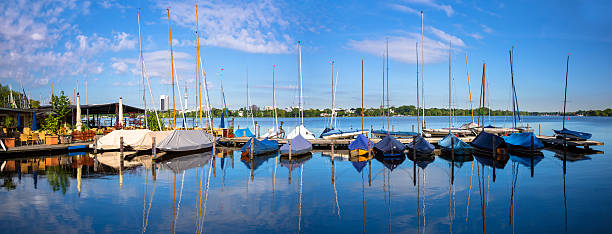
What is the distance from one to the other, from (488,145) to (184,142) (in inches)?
932

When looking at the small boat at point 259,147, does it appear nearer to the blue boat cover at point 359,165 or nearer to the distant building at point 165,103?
the blue boat cover at point 359,165

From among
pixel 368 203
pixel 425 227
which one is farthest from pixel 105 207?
pixel 425 227

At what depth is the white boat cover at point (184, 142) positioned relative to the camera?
93.5 ft

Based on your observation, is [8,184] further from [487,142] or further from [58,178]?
[487,142]

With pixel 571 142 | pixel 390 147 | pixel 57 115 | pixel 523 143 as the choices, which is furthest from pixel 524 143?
pixel 57 115

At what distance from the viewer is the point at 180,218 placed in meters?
13.0

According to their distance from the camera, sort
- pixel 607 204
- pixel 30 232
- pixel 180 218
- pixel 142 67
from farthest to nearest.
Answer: pixel 142 67 < pixel 607 204 < pixel 180 218 < pixel 30 232

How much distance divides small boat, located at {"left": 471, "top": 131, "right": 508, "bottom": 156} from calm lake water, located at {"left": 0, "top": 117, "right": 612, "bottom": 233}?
7.88ft

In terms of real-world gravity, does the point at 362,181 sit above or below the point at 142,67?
below

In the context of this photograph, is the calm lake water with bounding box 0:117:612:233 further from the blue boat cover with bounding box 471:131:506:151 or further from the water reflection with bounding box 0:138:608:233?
the blue boat cover with bounding box 471:131:506:151

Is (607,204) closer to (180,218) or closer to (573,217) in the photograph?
(573,217)

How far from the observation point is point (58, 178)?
65.3 ft

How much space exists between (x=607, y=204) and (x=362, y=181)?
10238 millimetres

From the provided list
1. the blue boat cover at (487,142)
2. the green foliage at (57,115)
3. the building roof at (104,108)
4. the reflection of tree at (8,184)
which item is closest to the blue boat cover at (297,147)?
the blue boat cover at (487,142)
